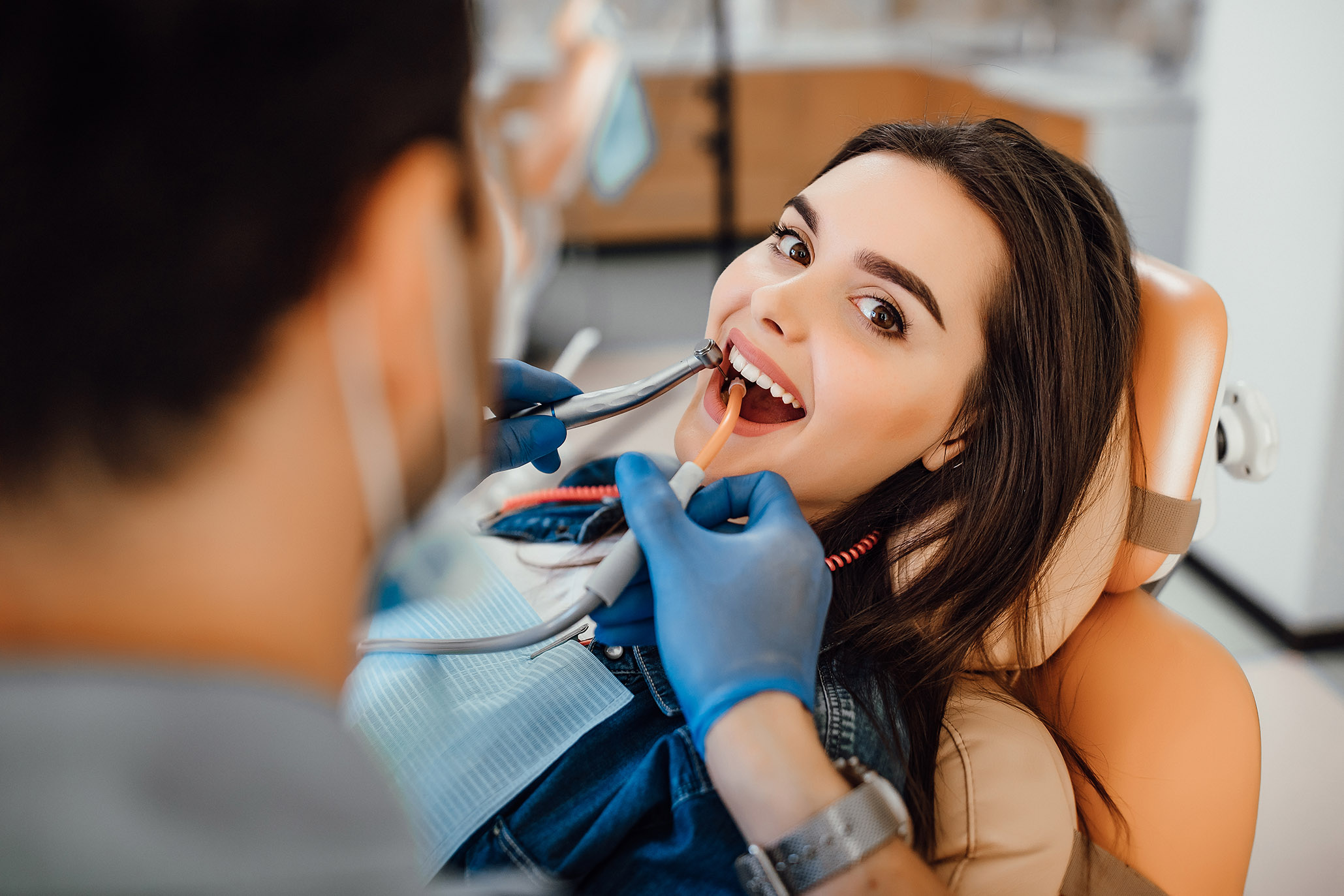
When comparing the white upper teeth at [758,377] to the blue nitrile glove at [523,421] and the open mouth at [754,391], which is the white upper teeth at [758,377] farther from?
the blue nitrile glove at [523,421]

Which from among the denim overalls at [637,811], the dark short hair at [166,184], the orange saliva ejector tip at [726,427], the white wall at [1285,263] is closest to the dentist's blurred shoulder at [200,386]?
the dark short hair at [166,184]

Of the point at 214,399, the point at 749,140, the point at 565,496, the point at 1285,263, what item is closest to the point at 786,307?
the point at 565,496

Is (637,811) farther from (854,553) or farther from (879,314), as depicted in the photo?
(879,314)

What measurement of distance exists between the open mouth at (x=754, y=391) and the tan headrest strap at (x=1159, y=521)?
0.39 m

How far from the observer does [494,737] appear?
2.99 ft

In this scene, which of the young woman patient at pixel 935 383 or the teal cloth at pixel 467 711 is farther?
the young woman patient at pixel 935 383

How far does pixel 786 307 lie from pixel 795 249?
16 cm

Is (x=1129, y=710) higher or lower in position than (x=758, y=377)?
lower

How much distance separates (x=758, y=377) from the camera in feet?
3.83

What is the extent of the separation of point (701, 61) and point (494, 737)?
3801 millimetres

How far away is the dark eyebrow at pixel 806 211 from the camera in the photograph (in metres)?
1.18

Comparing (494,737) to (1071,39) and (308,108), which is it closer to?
(308,108)

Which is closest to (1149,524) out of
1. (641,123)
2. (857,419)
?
(857,419)

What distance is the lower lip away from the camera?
117cm
